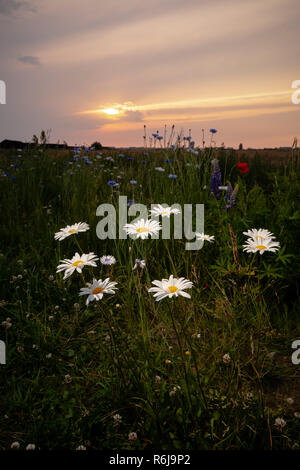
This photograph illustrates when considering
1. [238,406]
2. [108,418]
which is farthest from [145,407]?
[238,406]

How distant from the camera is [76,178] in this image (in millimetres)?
5262

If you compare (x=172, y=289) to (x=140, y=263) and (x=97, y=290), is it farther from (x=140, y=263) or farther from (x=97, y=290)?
(x=140, y=263)

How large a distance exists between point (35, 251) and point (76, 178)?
6.55 feet

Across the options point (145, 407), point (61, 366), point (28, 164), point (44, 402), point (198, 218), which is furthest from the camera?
point (28, 164)

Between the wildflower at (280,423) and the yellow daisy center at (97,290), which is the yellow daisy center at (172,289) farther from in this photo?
the wildflower at (280,423)

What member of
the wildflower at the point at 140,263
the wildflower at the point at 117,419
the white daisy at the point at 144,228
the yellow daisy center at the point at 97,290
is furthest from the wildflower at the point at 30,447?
the white daisy at the point at 144,228

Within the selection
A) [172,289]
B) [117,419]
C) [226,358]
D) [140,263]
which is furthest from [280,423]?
[140,263]

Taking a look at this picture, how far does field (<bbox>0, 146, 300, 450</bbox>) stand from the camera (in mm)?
1628

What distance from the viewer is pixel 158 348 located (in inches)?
88.0

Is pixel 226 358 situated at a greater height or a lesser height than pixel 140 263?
lesser

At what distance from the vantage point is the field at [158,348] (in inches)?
64.1

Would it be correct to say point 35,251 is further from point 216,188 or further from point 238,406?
point 238,406

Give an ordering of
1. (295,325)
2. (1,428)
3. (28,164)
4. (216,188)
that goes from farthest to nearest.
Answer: (28,164)
(216,188)
(295,325)
(1,428)

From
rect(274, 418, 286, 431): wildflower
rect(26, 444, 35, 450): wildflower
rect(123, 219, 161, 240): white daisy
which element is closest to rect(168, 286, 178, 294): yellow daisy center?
rect(123, 219, 161, 240): white daisy
